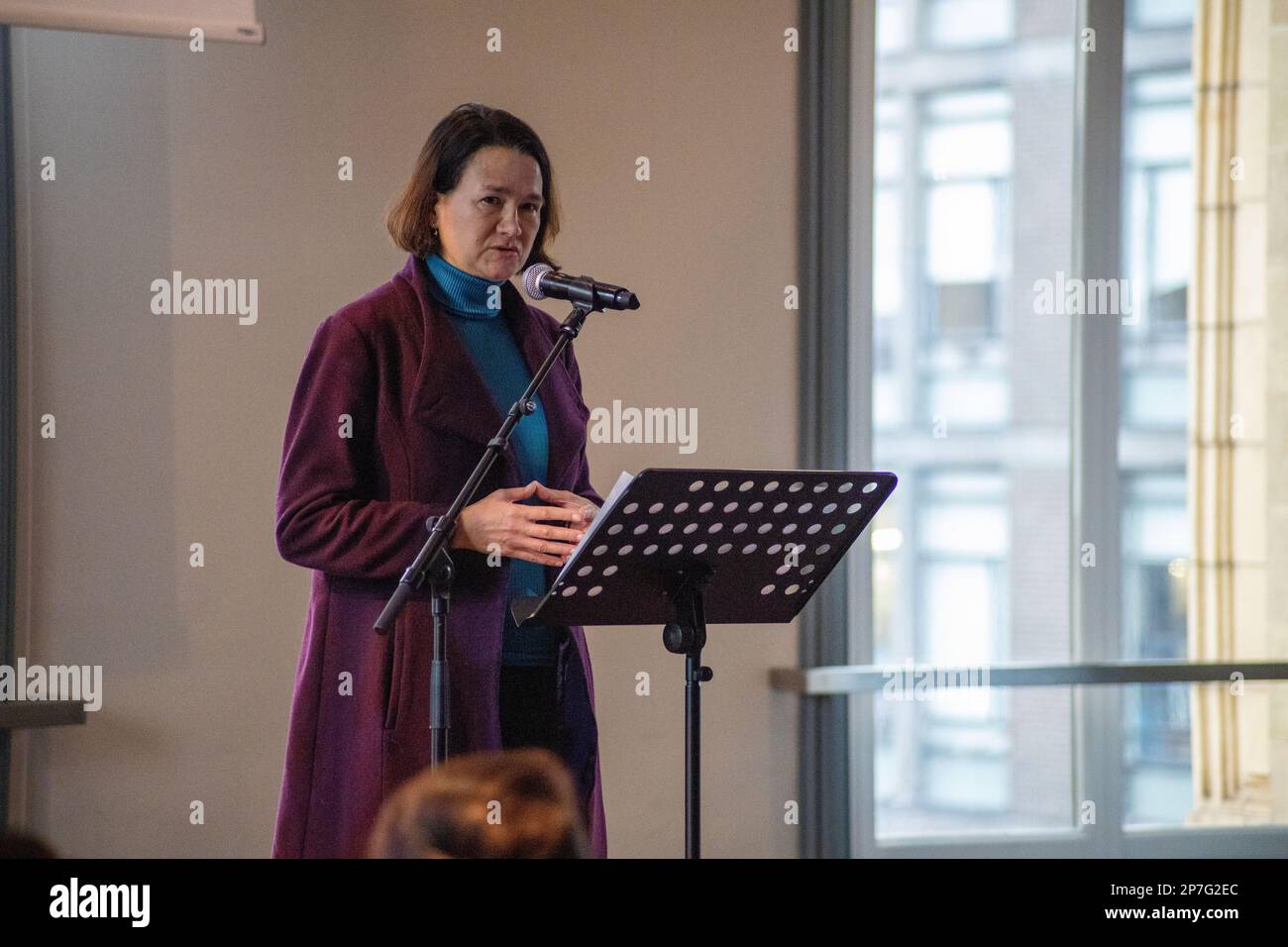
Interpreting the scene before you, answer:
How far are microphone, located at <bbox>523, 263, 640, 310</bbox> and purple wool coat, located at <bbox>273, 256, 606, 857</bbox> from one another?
357 millimetres

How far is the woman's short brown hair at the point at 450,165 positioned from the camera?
279 centimetres

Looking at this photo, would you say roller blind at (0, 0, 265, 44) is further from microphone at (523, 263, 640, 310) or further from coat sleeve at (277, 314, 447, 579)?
microphone at (523, 263, 640, 310)

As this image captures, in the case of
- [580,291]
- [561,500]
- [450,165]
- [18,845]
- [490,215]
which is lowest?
[18,845]

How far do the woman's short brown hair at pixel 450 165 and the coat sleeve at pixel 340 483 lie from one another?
0.27 meters

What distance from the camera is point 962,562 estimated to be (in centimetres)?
365

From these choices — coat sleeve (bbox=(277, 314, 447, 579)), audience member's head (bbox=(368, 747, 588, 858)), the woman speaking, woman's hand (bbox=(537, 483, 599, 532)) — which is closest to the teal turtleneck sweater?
the woman speaking

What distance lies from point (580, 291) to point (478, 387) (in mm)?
464

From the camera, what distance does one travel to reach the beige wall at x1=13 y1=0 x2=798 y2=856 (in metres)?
2.97

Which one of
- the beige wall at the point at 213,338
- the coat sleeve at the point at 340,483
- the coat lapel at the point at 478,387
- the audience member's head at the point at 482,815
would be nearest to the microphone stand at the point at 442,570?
the coat sleeve at the point at 340,483

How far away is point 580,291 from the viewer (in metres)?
2.26

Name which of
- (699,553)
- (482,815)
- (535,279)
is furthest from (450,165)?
(482,815)

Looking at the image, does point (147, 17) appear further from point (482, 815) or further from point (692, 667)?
point (482, 815)

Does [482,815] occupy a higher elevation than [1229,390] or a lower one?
lower
